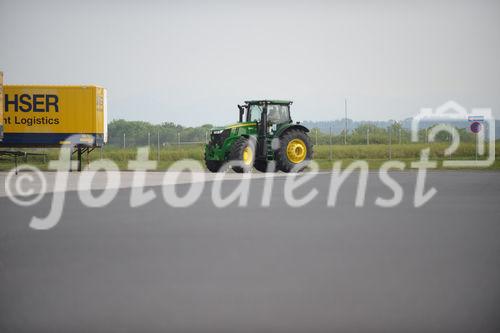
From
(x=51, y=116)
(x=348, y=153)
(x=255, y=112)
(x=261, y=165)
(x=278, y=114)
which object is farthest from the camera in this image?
(x=348, y=153)

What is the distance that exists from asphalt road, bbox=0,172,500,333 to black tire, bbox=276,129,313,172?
12.5m

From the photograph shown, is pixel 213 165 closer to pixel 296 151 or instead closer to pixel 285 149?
pixel 285 149

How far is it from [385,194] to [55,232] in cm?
985

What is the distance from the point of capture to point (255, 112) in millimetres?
27625

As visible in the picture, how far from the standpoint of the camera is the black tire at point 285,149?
27391 mm

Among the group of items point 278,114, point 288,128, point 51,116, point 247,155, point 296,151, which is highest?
point 51,116

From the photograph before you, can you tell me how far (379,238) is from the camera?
11141 millimetres

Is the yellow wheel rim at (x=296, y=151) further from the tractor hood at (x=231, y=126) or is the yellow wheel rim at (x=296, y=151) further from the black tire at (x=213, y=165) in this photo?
the black tire at (x=213, y=165)

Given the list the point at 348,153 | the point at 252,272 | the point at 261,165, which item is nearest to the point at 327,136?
the point at 348,153

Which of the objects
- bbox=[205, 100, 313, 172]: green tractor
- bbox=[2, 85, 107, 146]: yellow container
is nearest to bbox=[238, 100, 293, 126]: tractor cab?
bbox=[205, 100, 313, 172]: green tractor

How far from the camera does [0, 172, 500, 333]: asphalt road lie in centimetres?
639

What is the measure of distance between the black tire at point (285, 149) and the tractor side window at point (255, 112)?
1.08 meters

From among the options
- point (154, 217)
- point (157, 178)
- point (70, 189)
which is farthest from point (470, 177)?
point (154, 217)

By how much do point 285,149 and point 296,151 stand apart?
78 cm
